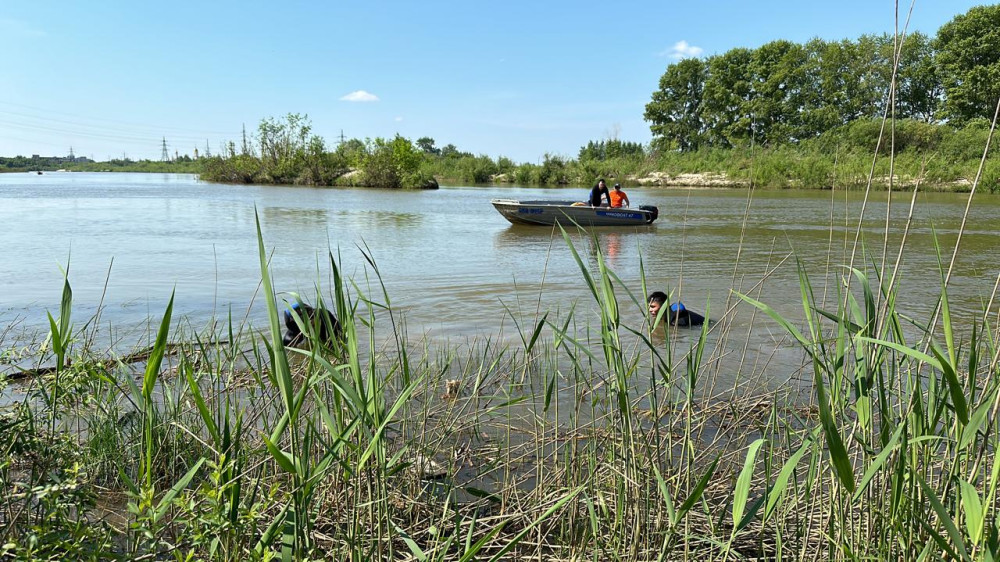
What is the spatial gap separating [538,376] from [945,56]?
62.7m

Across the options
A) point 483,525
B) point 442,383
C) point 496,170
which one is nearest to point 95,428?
point 483,525

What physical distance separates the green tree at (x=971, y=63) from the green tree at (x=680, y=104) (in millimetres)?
21042

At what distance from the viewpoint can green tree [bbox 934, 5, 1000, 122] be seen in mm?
51500

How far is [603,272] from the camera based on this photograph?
7.82ft

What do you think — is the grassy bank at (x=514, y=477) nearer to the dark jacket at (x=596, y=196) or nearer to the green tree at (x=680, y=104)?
the dark jacket at (x=596, y=196)

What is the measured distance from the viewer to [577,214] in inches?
779

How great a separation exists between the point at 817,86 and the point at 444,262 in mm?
55753

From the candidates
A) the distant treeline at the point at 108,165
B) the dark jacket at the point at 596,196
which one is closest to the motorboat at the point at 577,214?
the dark jacket at the point at 596,196

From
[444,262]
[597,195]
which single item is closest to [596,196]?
[597,195]

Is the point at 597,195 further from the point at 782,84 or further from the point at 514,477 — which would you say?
the point at 782,84

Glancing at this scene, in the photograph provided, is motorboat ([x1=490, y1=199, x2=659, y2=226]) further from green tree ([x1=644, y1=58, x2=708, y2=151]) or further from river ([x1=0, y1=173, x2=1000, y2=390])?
green tree ([x1=644, y1=58, x2=708, y2=151])

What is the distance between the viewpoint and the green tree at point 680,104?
6938 centimetres

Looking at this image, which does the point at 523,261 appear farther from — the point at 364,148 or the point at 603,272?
the point at 364,148

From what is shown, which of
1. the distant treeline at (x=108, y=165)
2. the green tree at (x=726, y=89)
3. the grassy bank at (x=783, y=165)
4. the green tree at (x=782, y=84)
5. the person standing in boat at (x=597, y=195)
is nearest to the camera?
the person standing in boat at (x=597, y=195)
